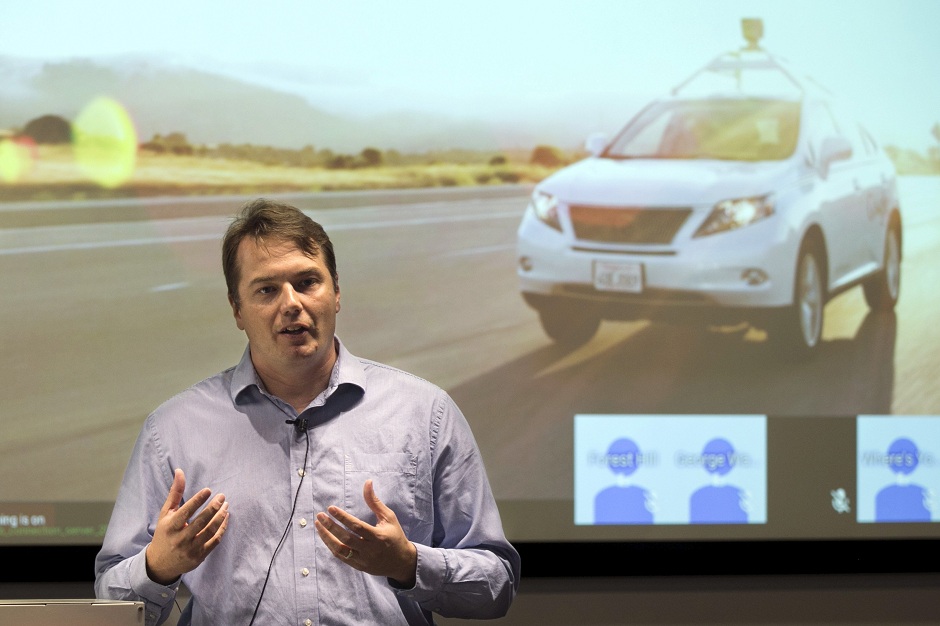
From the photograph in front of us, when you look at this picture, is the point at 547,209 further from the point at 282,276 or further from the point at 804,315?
the point at 282,276

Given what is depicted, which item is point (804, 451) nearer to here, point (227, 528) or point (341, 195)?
point (341, 195)

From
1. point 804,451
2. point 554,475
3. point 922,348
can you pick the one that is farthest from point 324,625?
point 922,348

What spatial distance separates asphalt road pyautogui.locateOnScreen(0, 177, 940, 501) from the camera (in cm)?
304

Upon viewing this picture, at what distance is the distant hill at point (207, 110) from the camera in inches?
119

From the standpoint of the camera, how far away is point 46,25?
3043 mm

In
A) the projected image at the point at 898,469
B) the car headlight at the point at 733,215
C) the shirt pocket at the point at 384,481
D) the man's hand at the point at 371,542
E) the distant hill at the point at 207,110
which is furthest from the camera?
the projected image at the point at 898,469

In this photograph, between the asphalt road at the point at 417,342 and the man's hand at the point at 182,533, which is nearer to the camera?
the man's hand at the point at 182,533

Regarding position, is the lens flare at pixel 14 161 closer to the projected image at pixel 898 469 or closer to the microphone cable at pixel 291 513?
the microphone cable at pixel 291 513

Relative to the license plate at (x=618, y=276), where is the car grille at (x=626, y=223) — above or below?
above

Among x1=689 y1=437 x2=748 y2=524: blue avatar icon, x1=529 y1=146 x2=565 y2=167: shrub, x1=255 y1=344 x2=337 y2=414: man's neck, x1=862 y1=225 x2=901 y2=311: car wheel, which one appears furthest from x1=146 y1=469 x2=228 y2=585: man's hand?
x1=862 y1=225 x2=901 y2=311: car wheel

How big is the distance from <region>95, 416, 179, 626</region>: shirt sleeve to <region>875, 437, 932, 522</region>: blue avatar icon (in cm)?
256

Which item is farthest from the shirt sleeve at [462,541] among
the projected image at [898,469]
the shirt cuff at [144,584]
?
the projected image at [898,469]

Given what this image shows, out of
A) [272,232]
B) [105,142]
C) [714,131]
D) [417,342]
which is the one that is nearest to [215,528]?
[272,232]

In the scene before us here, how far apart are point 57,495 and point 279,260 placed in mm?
1874
